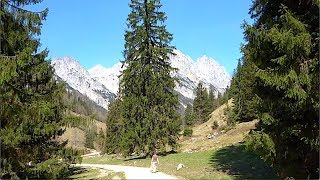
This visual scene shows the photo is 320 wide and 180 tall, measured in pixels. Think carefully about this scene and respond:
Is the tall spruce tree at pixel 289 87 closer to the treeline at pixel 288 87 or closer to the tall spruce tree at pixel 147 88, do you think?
the treeline at pixel 288 87

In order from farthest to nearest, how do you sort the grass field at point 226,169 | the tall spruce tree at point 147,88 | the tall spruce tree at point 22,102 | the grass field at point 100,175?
the tall spruce tree at point 147,88 < the grass field at point 100,175 < the grass field at point 226,169 < the tall spruce tree at point 22,102

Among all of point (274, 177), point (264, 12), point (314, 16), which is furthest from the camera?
point (274, 177)

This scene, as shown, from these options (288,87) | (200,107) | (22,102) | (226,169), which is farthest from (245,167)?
(200,107)

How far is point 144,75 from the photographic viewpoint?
3222 cm

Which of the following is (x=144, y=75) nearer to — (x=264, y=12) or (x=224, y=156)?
(x=224, y=156)

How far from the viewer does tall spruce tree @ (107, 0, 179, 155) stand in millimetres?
31214

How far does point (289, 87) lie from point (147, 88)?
2078cm

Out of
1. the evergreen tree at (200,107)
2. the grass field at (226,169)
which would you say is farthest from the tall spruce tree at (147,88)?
the evergreen tree at (200,107)

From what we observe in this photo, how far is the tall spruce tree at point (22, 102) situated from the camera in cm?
1125

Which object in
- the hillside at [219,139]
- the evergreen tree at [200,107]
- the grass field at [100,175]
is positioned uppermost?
the evergreen tree at [200,107]

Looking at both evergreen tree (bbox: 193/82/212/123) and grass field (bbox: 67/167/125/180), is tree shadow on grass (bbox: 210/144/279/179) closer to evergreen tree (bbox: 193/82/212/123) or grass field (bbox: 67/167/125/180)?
grass field (bbox: 67/167/125/180)

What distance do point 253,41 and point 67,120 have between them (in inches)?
353

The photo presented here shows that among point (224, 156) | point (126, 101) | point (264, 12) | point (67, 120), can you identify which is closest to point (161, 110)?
point (126, 101)

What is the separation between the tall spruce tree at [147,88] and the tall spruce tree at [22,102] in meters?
11.9
